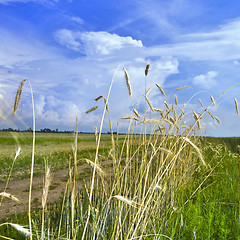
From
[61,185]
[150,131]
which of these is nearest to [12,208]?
[61,185]

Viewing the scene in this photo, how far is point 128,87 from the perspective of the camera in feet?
6.55

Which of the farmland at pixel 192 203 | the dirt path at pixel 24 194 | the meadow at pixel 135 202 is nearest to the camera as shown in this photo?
the meadow at pixel 135 202

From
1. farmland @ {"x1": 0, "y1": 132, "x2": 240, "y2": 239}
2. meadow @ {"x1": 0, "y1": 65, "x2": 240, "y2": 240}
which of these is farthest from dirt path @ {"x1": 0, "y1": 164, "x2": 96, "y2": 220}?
meadow @ {"x1": 0, "y1": 65, "x2": 240, "y2": 240}

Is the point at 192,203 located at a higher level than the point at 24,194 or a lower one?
higher

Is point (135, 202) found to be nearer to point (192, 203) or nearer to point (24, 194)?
point (192, 203)

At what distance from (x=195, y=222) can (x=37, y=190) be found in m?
4.25

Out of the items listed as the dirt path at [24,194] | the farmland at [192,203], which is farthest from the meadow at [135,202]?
the dirt path at [24,194]

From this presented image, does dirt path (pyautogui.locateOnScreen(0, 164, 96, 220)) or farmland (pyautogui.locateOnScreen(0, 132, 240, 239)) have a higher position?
farmland (pyautogui.locateOnScreen(0, 132, 240, 239))

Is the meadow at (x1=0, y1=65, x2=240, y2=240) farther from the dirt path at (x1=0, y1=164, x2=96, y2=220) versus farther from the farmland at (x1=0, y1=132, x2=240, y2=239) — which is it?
the dirt path at (x1=0, y1=164, x2=96, y2=220)

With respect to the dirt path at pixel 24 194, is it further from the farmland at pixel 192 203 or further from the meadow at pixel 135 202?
the meadow at pixel 135 202

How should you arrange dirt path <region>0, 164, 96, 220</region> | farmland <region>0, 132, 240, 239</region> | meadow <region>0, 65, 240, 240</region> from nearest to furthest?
1. meadow <region>0, 65, 240, 240</region>
2. farmland <region>0, 132, 240, 239</region>
3. dirt path <region>0, 164, 96, 220</region>

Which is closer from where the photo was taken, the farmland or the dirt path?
the farmland

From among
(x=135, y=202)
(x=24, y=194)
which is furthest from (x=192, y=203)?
(x=24, y=194)

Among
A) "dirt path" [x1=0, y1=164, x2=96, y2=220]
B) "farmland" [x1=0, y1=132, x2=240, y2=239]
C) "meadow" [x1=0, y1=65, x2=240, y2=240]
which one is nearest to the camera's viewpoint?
"meadow" [x1=0, y1=65, x2=240, y2=240]
